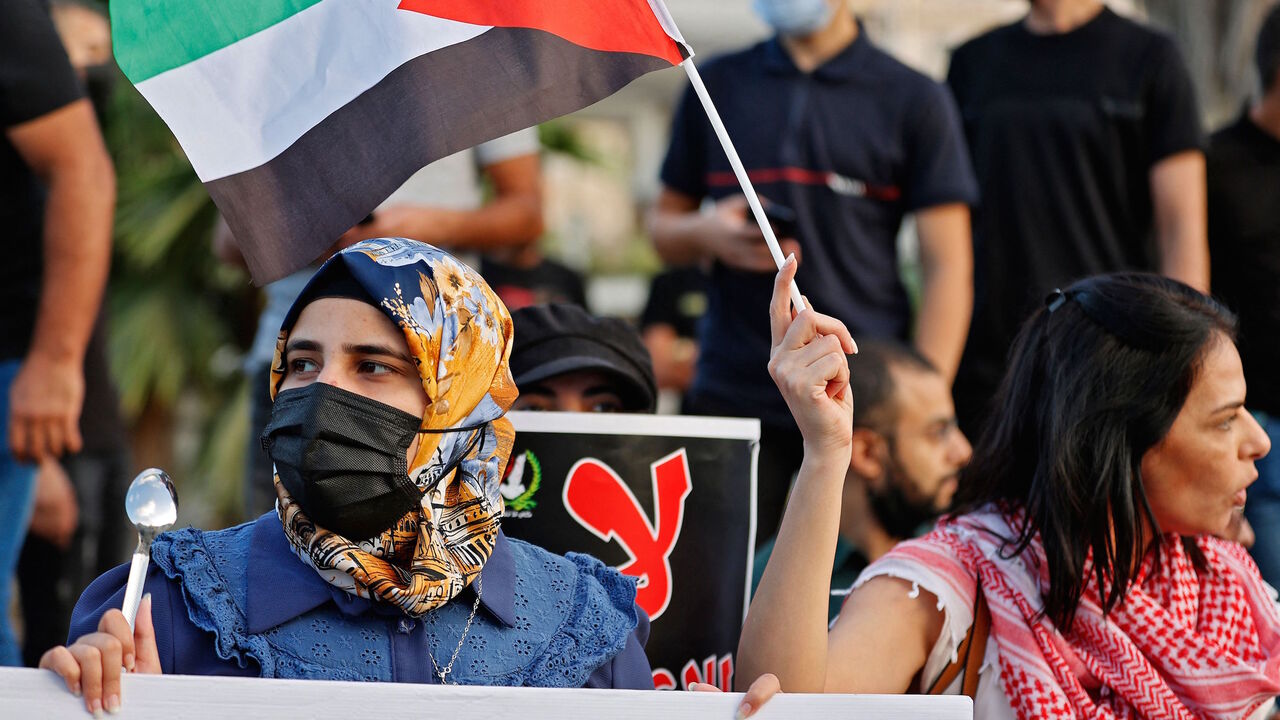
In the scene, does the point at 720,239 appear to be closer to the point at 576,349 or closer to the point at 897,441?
the point at 897,441

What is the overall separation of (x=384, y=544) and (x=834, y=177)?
2.37 metres

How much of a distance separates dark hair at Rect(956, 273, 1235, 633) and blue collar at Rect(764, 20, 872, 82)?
163 centimetres

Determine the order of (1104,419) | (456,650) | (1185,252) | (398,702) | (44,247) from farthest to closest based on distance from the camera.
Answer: (1185,252) → (44,247) → (1104,419) → (456,650) → (398,702)

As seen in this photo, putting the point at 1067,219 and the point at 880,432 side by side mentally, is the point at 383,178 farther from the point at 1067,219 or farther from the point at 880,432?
the point at 1067,219

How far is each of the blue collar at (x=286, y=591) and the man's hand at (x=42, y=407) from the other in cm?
163

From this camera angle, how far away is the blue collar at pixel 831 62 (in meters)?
4.54

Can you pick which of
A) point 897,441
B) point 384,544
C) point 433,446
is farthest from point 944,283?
point 384,544

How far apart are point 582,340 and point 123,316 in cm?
692

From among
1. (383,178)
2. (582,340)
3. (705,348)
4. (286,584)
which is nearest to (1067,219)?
(705,348)

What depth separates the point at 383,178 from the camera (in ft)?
8.44

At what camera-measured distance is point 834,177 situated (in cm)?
445

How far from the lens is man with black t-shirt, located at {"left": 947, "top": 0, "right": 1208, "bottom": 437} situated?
181 inches

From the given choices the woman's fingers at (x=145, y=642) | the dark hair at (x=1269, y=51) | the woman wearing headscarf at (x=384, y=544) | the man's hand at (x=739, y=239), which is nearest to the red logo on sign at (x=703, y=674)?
the woman wearing headscarf at (x=384, y=544)

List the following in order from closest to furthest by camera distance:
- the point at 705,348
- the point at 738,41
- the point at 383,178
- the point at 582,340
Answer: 1. the point at 383,178
2. the point at 582,340
3. the point at 705,348
4. the point at 738,41
